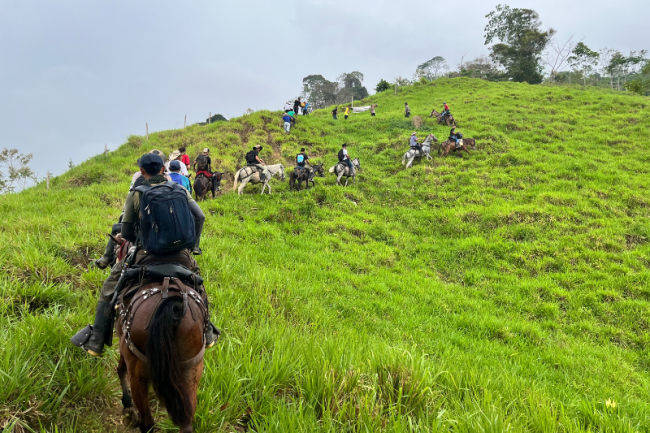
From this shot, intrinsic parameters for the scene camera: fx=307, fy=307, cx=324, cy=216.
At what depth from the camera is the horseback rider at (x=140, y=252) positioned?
272 centimetres

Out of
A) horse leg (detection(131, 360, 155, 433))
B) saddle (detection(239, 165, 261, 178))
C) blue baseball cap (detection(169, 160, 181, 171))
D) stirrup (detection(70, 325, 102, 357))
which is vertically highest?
blue baseball cap (detection(169, 160, 181, 171))

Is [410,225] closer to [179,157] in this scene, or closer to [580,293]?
[580,293]

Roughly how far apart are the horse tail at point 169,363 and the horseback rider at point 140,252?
0.47m

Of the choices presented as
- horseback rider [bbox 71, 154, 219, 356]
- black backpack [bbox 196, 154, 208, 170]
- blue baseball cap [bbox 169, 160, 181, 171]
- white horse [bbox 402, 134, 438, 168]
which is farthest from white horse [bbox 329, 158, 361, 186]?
horseback rider [bbox 71, 154, 219, 356]

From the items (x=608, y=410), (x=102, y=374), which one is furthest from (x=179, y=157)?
(x=608, y=410)

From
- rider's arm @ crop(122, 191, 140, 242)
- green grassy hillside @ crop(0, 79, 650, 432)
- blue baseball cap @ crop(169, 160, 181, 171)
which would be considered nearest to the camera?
green grassy hillside @ crop(0, 79, 650, 432)

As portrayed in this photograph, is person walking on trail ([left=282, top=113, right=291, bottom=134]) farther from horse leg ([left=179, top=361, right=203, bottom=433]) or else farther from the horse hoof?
horse leg ([left=179, top=361, right=203, bottom=433])

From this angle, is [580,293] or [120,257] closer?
[120,257]

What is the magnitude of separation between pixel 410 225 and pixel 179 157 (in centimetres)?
899

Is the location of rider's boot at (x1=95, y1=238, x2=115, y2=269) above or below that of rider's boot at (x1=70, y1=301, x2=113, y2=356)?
above

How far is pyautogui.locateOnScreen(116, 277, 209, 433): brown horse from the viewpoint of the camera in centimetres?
220

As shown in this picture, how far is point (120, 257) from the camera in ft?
12.0

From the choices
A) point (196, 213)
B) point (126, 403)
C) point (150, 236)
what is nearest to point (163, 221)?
point (150, 236)

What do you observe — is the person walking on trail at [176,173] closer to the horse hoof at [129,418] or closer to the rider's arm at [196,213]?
the rider's arm at [196,213]
